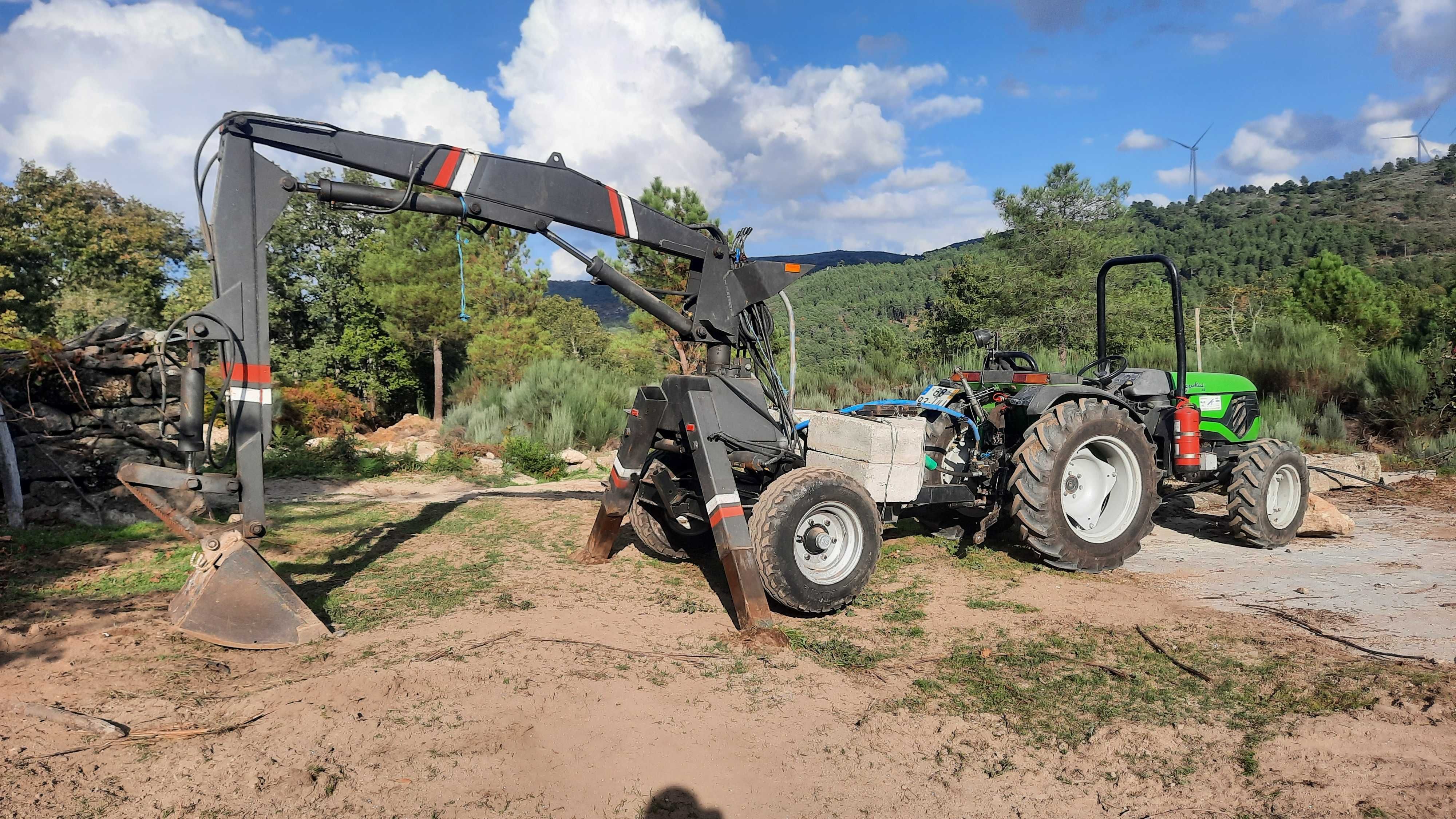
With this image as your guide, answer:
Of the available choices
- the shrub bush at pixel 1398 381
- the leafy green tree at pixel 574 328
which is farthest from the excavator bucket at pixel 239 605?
the leafy green tree at pixel 574 328

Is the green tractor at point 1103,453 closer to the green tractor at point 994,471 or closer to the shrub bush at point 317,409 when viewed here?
the green tractor at point 994,471

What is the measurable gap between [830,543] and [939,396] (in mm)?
2247

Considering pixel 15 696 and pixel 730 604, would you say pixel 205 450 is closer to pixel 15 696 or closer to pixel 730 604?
pixel 15 696

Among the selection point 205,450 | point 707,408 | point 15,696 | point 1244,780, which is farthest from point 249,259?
point 1244,780

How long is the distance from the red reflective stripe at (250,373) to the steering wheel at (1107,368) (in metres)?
6.54

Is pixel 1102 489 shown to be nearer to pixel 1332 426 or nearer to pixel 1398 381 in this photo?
pixel 1332 426

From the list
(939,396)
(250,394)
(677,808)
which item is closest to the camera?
Result: (677,808)

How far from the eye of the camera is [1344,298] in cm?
2909

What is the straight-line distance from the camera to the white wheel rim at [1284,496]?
684cm

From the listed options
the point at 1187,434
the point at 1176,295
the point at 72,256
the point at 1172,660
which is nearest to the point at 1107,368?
the point at 1187,434

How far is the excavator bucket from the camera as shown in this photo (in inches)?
163

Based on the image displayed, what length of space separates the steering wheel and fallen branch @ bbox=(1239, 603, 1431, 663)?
2.41 metres

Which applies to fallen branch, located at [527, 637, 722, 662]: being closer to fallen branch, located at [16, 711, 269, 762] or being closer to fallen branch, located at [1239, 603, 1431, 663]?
fallen branch, located at [16, 711, 269, 762]

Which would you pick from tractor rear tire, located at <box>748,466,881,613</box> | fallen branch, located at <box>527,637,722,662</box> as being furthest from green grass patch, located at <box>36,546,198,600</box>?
tractor rear tire, located at <box>748,466,881,613</box>
